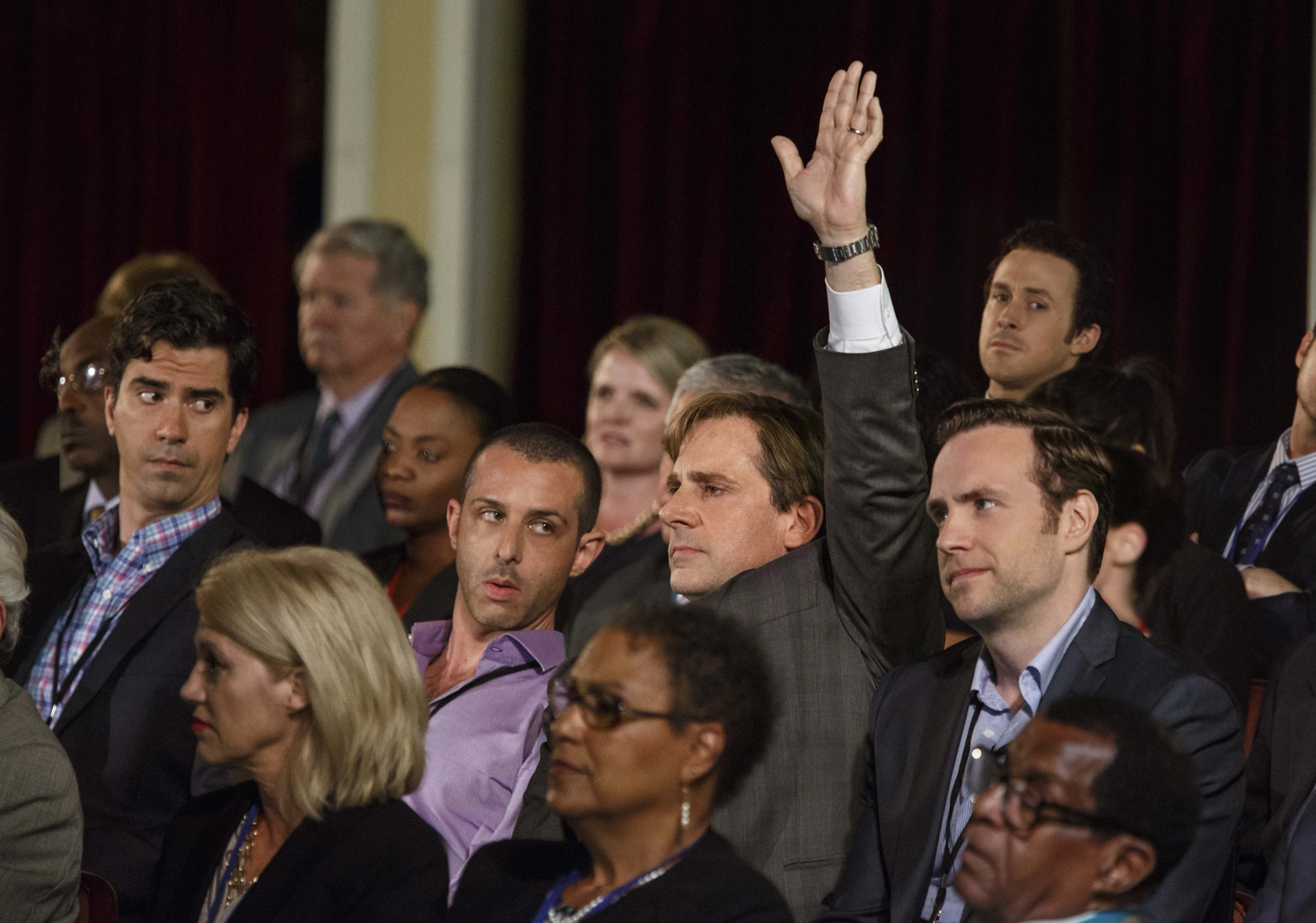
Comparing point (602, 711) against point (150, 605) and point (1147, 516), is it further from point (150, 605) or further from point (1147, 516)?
point (1147, 516)

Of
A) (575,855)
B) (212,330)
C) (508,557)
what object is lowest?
(575,855)

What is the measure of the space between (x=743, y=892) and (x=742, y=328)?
3.13 m

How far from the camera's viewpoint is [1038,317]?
3.20m

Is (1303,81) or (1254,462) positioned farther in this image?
(1303,81)

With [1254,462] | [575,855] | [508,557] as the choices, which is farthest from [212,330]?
[1254,462]

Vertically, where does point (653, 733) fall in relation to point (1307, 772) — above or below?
above

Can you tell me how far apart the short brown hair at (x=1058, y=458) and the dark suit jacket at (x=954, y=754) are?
13 centimetres

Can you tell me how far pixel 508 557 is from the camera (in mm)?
2691

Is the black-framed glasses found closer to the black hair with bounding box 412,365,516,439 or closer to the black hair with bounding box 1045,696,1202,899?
the black hair with bounding box 1045,696,1202,899

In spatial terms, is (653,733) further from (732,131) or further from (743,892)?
(732,131)

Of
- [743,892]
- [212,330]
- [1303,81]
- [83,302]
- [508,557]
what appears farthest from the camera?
[83,302]

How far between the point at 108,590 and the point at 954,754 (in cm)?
160

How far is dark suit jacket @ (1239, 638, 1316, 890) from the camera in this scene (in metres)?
2.40

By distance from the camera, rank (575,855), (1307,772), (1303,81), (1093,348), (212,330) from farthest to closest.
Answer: (1303,81)
(1093,348)
(212,330)
(1307,772)
(575,855)
